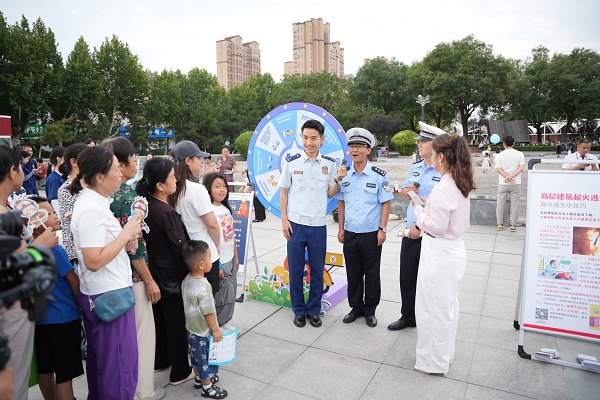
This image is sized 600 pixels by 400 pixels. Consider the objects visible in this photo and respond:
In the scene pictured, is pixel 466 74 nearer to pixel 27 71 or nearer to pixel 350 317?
pixel 27 71

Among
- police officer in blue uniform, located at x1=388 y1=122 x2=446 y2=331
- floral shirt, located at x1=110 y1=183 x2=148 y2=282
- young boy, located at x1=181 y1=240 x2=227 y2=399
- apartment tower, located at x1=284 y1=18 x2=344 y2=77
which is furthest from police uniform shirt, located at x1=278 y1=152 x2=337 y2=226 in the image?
apartment tower, located at x1=284 y1=18 x2=344 y2=77

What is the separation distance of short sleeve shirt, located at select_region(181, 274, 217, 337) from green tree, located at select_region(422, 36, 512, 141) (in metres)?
39.1

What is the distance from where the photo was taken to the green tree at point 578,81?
38062 millimetres

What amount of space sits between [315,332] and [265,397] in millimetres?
1057

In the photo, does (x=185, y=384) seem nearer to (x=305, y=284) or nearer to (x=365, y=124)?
(x=305, y=284)

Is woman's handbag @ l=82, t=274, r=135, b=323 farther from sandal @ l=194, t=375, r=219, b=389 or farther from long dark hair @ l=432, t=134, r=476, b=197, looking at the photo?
long dark hair @ l=432, t=134, r=476, b=197

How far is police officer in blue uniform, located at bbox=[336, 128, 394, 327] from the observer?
3557mm

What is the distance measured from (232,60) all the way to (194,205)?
104m

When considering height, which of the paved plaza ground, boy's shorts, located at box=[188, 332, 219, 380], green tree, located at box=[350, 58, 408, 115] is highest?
green tree, located at box=[350, 58, 408, 115]

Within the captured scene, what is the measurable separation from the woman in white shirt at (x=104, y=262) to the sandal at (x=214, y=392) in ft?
1.87

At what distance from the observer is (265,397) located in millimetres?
2641

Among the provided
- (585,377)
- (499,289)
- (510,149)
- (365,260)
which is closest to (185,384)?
(365,260)

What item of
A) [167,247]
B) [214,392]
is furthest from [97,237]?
[214,392]

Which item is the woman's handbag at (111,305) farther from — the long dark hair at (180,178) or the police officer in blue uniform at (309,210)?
the police officer in blue uniform at (309,210)
